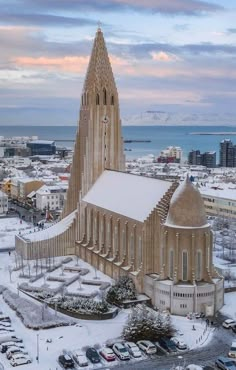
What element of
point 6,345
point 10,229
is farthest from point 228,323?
point 10,229

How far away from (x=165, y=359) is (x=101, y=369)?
3.52 meters

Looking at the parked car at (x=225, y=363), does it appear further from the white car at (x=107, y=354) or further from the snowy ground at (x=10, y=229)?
the snowy ground at (x=10, y=229)

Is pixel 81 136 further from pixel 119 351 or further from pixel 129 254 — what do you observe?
pixel 119 351

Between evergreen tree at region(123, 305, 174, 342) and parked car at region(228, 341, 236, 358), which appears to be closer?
parked car at region(228, 341, 236, 358)

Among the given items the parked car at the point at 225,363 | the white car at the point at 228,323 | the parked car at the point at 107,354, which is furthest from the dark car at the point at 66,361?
the white car at the point at 228,323

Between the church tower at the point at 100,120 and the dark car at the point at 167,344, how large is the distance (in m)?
21.9

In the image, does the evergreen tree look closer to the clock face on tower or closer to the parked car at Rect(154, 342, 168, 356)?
the parked car at Rect(154, 342, 168, 356)

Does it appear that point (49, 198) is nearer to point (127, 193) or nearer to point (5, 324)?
point (127, 193)

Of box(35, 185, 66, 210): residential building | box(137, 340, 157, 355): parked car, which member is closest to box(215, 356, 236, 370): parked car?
box(137, 340, 157, 355): parked car

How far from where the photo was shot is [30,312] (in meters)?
36.6

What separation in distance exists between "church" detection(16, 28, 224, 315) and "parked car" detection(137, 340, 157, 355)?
5.74 m

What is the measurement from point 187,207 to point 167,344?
9633 mm

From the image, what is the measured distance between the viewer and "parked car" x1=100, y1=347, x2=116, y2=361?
3008 centimetres

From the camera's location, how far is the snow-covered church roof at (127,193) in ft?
136
